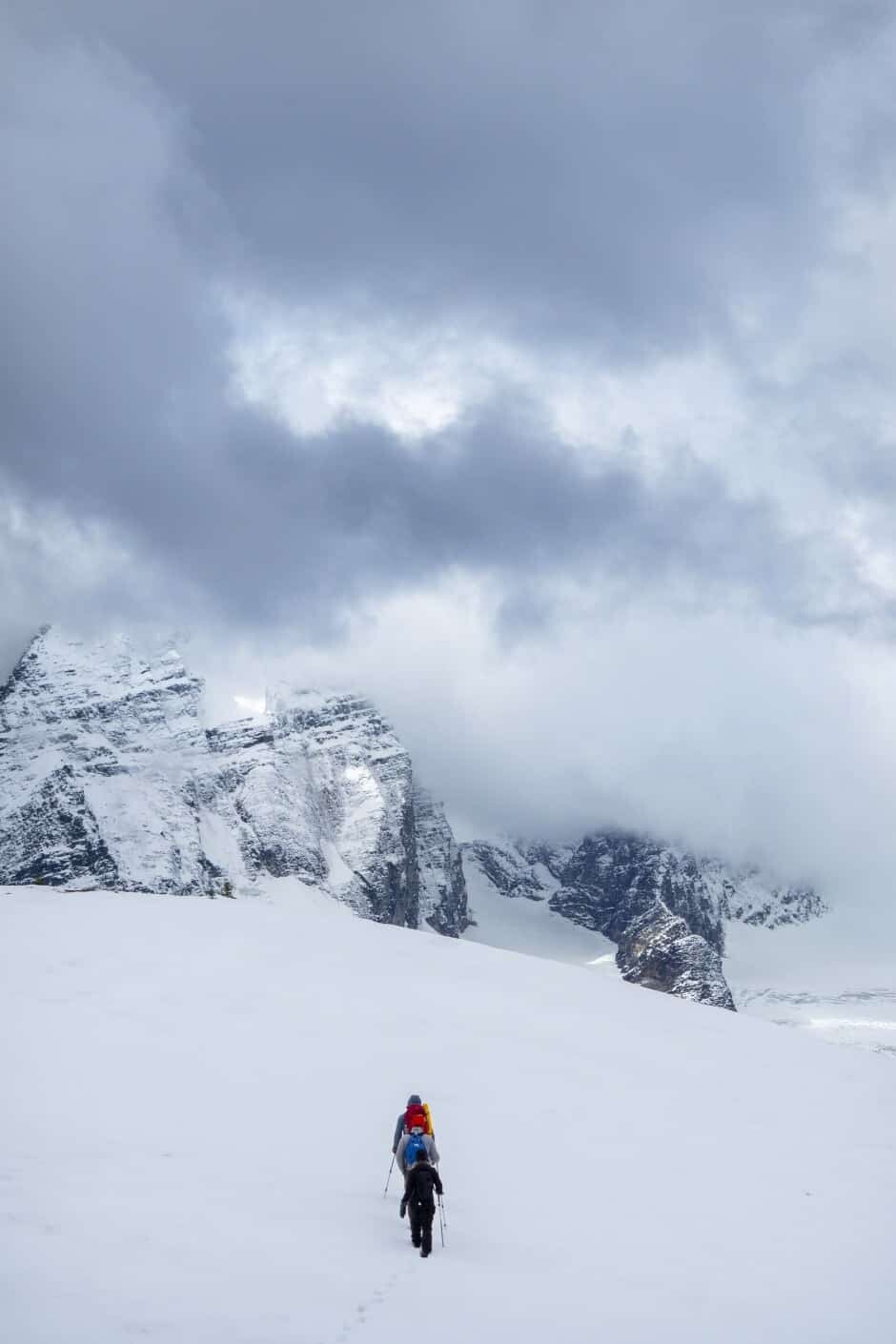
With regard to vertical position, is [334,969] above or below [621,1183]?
above

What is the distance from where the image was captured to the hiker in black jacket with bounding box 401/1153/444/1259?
605 inches

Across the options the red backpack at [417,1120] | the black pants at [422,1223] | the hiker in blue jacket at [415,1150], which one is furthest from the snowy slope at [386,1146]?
the red backpack at [417,1120]

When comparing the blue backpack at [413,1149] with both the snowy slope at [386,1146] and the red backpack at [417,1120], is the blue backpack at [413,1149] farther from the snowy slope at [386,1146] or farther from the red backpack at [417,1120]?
the snowy slope at [386,1146]

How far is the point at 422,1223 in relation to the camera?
50.8 feet

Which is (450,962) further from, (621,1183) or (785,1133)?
(621,1183)

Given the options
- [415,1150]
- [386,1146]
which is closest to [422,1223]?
[415,1150]

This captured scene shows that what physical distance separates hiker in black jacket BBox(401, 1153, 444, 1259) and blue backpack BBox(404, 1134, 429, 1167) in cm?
111

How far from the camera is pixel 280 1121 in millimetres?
21188

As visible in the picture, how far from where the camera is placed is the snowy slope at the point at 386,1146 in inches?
498

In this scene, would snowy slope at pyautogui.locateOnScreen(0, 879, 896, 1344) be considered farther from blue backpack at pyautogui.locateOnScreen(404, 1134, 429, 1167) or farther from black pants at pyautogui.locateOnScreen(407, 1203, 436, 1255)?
blue backpack at pyautogui.locateOnScreen(404, 1134, 429, 1167)

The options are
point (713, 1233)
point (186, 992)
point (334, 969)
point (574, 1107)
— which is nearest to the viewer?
point (713, 1233)

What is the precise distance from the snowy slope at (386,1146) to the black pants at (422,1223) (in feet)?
1.02

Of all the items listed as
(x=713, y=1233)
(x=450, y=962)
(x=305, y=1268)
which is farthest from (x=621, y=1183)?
(x=450, y=962)

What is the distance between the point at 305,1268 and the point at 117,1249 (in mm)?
2182
